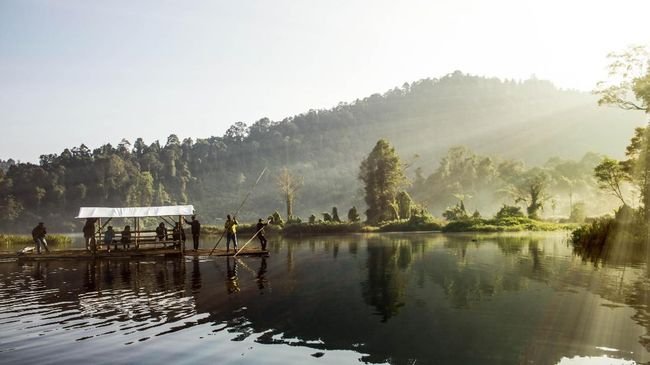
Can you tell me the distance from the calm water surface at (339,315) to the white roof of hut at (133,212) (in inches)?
402

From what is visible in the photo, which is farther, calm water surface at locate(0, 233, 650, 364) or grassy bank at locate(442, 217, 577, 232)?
grassy bank at locate(442, 217, 577, 232)

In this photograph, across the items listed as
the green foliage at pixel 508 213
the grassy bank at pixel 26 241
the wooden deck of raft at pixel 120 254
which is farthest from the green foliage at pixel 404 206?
the grassy bank at pixel 26 241

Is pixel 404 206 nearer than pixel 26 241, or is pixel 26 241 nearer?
pixel 26 241

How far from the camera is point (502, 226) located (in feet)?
252

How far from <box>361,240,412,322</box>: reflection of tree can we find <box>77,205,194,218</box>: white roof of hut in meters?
16.3

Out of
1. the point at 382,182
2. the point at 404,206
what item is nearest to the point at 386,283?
the point at 404,206

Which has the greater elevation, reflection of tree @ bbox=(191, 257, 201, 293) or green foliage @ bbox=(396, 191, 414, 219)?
green foliage @ bbox=(396, 191, 414, 219)

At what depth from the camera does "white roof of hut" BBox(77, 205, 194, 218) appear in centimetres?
4172

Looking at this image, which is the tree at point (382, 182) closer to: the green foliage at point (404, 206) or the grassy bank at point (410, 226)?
the green foliage at point (404, 206)

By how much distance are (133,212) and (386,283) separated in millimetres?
26997

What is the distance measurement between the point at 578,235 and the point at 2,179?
186 m

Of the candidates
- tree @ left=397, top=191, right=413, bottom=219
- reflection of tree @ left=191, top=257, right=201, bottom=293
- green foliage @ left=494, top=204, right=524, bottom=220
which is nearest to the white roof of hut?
reflection of tree @ left=191, top=257, right=201, bottom=293

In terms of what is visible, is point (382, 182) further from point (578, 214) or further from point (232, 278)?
point (232, 278)

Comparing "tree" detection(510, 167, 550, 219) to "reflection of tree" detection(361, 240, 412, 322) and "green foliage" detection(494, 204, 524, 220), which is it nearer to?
"green foliage" detection(494, 204, 524, 220)
